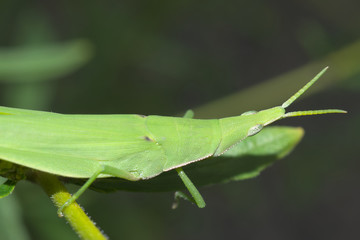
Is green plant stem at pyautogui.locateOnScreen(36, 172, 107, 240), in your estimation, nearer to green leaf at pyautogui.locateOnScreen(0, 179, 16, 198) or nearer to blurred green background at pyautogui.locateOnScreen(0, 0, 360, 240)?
green leaf at pyautogui.locateOnScreen(0, 179, 16, 198)

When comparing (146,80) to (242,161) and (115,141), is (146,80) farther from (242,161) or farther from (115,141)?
(115,141)

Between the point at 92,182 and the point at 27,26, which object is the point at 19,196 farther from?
the point at 92,182

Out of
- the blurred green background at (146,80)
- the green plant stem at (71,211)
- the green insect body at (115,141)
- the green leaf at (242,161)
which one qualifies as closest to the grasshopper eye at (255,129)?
the green insect body at (115,141)

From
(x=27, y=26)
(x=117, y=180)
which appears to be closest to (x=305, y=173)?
(x=27, y=26)

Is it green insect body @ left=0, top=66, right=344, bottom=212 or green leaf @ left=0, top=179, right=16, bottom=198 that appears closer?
green leaf @ left=0, top=179, right=16, bottom=198

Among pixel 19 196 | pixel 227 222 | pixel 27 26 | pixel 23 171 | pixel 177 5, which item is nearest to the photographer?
pixel 23 171

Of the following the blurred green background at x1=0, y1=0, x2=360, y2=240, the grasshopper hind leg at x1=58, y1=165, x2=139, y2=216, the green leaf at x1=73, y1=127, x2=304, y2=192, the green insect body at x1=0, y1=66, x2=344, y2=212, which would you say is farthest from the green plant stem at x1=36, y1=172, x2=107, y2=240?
the blurred green background at x1=0, y1=0, x2=360, y2=240

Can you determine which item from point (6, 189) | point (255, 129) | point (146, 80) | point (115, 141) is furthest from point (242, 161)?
point (146, 80)
